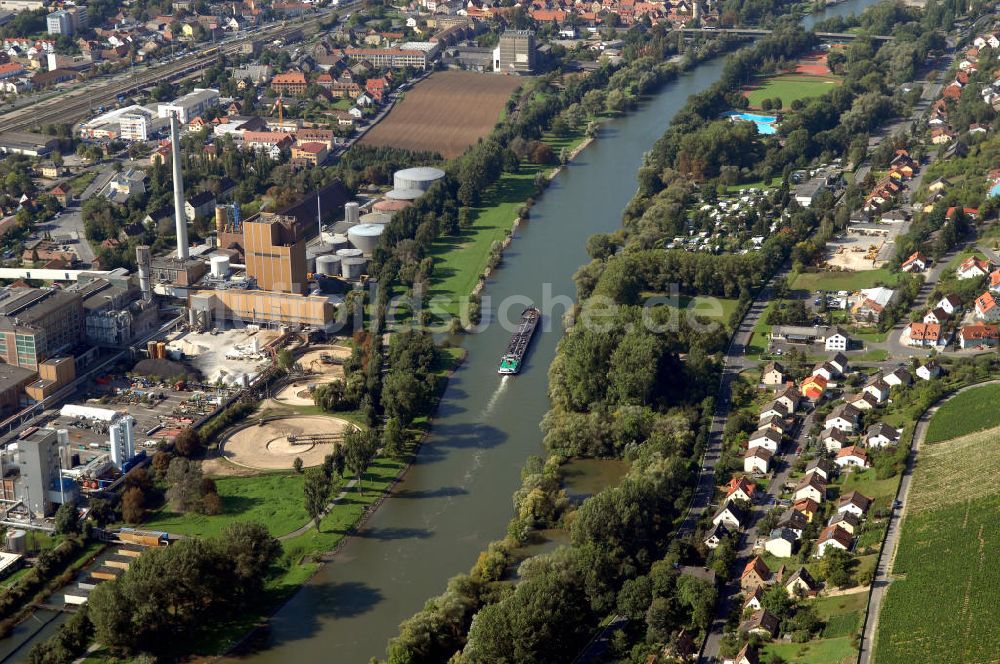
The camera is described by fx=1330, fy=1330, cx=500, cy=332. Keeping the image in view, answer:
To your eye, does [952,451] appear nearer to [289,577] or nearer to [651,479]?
[651,479]

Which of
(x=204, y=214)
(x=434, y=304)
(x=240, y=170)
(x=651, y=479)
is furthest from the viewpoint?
(x=240, y=170)

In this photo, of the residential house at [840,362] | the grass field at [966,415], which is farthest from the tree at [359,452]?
the grass field at [966,415]

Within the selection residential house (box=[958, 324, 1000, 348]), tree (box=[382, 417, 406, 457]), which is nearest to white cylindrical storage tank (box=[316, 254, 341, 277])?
tree (box=[382, 417, 406, 457])

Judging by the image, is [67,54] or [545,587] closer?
[545,587]

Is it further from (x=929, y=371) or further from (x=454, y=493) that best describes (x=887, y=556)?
(x=454, y=493)

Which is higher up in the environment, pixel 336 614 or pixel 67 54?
pixel 67 54

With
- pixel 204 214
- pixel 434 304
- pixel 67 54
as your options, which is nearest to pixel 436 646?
pixel 434 304
